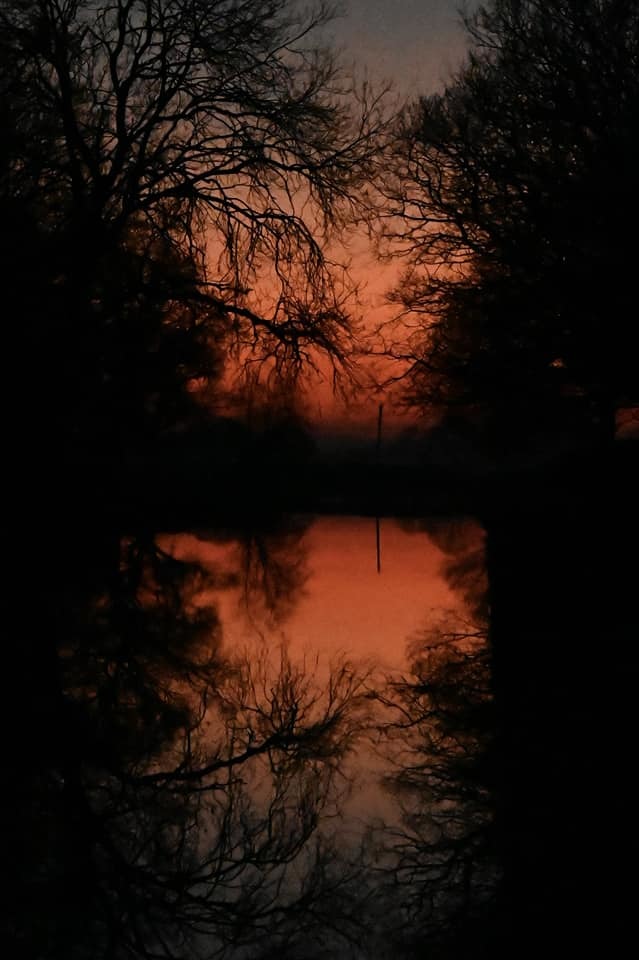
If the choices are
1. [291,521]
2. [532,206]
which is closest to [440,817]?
[532,206]

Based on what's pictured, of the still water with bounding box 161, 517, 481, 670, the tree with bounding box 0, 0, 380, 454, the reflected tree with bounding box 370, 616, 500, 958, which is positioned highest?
the tree with bounding box 0, 0, 380, 454

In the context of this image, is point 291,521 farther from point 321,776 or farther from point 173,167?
point 321,776

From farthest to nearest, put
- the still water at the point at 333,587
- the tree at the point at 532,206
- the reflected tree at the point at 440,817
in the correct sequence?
1. the tree at the point at 532,206
2. the still water at the point at 333,587
3. the reflected tree at the point at 440,817

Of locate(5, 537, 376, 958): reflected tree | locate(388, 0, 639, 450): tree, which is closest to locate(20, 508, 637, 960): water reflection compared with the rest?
locate(5, 537, 376, 958): reflected tree

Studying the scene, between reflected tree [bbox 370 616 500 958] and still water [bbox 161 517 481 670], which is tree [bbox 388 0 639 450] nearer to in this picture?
still water [bbox 161 517 481 670]

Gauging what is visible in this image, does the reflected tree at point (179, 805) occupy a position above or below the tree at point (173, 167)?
below

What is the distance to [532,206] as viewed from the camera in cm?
2294

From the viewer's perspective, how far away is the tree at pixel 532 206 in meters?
21.8

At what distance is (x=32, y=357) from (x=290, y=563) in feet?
19.4

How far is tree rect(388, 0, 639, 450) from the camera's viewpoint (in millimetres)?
21828

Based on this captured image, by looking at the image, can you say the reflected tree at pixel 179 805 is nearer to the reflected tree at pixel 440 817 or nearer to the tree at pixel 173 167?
the reflected tree at pixel 440 817

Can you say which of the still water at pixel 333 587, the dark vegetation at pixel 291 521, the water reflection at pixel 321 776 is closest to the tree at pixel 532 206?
the dark vegetation at pixel 291 521

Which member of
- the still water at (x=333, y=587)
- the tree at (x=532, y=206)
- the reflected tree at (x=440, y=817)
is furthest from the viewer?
the tree at (x=532, y=206)

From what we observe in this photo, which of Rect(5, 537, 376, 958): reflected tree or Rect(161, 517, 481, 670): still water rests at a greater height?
Rect(161, 517, 481, 670): still water
